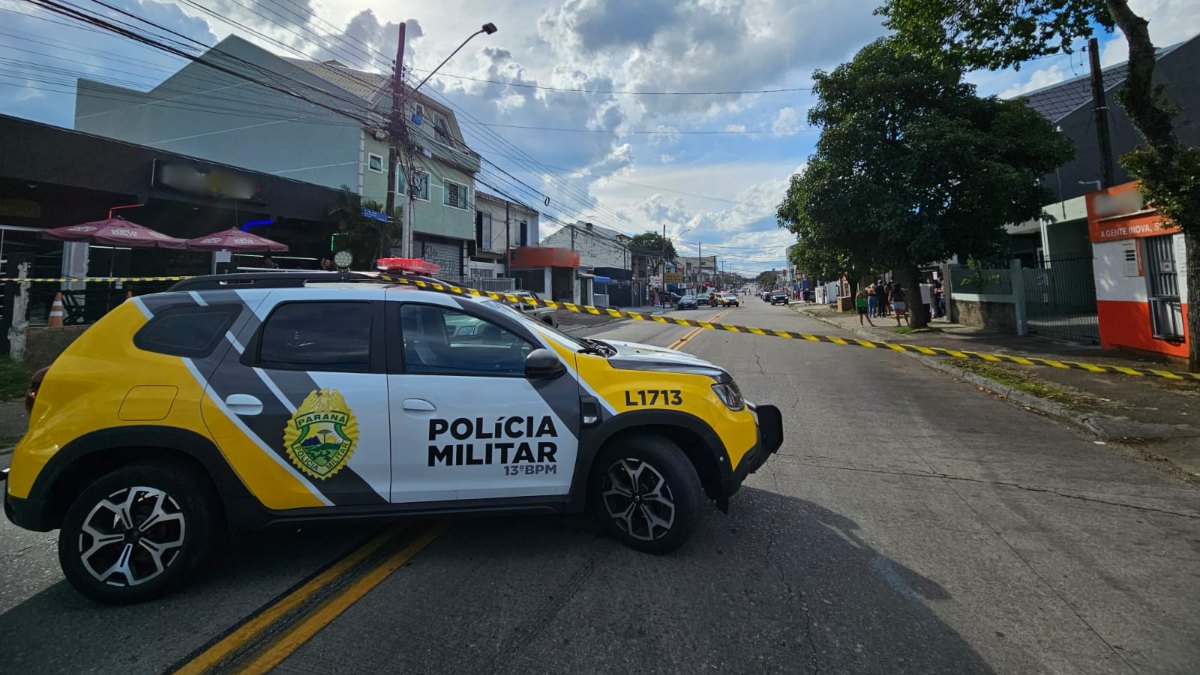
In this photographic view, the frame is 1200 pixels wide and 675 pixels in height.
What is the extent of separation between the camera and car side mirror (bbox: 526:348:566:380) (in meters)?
3.29

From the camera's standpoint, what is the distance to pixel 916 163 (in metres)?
15.0

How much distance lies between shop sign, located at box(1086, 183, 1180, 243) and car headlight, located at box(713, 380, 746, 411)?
33.7 ft

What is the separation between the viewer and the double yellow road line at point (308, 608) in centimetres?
255

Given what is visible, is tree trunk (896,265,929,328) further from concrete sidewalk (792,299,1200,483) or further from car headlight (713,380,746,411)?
car headlight (713,380,746,411)

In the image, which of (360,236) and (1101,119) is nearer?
(1101,119)

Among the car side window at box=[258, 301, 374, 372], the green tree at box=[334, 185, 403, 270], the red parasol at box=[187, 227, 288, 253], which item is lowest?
the car side window at box=[258, 301, 374, 372]

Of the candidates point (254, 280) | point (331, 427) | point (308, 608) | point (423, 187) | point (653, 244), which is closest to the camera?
point (308, 608)

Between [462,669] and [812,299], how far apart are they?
6477 cm

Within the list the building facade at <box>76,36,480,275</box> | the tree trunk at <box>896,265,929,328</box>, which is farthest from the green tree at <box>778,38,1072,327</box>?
the building facade at <box>76,36,480,275</box>

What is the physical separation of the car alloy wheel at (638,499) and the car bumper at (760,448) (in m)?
0.40

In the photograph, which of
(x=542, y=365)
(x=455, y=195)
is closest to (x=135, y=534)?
(x=542, y=365)

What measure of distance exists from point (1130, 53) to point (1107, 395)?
18.0 feet

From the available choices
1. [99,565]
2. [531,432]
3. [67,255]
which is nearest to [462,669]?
[531,432]

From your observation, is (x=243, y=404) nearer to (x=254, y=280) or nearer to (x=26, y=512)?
(x=254, y=280)
